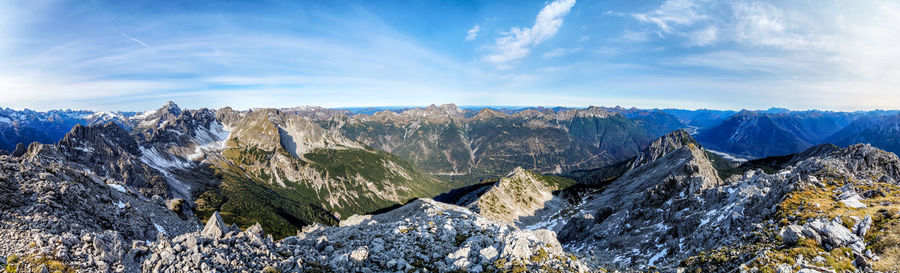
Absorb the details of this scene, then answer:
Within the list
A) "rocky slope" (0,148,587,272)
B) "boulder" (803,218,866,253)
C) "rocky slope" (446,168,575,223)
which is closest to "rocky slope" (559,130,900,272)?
"boulder" (803,218,866,253)

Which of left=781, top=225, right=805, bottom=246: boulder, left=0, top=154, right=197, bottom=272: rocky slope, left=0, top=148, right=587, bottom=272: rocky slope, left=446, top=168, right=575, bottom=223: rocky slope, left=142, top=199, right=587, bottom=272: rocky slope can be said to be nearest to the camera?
left=142, top=199, right=587, bottom=272: rocky slope

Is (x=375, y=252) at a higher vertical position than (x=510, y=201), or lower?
higher

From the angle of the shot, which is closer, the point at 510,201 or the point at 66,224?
the point at 66,224

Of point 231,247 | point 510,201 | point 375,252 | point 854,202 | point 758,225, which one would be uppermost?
point 854,202

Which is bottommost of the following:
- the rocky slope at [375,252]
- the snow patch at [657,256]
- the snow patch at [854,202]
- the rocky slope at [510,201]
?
the rocky slope at [510,201]

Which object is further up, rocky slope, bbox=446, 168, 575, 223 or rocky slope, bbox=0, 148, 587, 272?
rocky slope, bbox=0, 148, 587, 272

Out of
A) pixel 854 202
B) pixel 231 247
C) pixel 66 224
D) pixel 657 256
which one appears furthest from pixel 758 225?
pixel 66 224

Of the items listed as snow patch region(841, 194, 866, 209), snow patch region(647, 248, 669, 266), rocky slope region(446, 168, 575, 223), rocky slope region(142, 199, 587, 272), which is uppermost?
snow patch region(841, 194, 866, 209)

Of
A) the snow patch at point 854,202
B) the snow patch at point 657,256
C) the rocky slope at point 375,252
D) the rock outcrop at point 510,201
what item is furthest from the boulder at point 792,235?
the rock outcrop at point 510,201

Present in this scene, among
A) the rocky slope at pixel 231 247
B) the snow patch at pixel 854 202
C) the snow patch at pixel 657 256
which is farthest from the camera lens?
the snow patch at pixel 657 256

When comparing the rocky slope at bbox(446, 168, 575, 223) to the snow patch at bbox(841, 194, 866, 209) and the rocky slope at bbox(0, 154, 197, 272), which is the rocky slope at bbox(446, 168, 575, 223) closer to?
the snow patch at bbox(841, 194, 866, 209)

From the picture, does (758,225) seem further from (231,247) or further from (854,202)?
(231,247)

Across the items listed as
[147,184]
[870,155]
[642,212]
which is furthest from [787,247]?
[147,184]

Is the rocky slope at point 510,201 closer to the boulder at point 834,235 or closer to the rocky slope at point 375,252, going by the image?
the rocky slope at point 375,252
